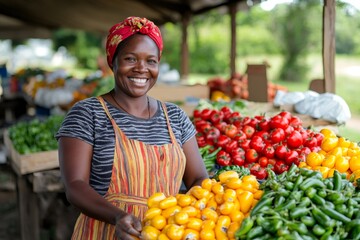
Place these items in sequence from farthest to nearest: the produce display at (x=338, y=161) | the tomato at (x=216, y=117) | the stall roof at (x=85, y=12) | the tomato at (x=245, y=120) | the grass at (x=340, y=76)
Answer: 1. the grass at (x=340, y=76)
2. the stall roof at (x=85, y=12)
3. the tomato at (x=216, y=117)
4. the tomato at (x=245, y=120)
5. the produce display at (x=338, y=161)

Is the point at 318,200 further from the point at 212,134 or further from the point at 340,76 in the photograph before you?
the point at 340,76

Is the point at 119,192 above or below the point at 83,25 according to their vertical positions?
below

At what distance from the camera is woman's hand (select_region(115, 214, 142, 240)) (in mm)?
1882

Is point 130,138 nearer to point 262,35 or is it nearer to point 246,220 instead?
point 246,220

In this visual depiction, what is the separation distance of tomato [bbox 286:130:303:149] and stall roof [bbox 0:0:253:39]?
4.35 m

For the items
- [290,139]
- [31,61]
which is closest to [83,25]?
[290,139]

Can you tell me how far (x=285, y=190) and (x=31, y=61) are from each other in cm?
3852

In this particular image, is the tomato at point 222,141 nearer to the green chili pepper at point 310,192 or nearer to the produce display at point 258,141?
the produce display at point 258,141

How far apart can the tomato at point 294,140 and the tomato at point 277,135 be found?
57 mm

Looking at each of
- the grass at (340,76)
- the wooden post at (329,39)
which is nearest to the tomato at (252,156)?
the wooden post at (329,39)

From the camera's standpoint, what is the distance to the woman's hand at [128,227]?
74.1 inches

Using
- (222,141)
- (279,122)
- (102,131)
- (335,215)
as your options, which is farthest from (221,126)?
(335,215)

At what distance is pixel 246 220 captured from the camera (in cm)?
179

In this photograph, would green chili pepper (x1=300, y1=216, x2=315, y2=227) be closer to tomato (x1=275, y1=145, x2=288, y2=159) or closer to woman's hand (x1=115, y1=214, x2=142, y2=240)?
woman's hand (x1=115, y1=214, x2=142, y2=240)
